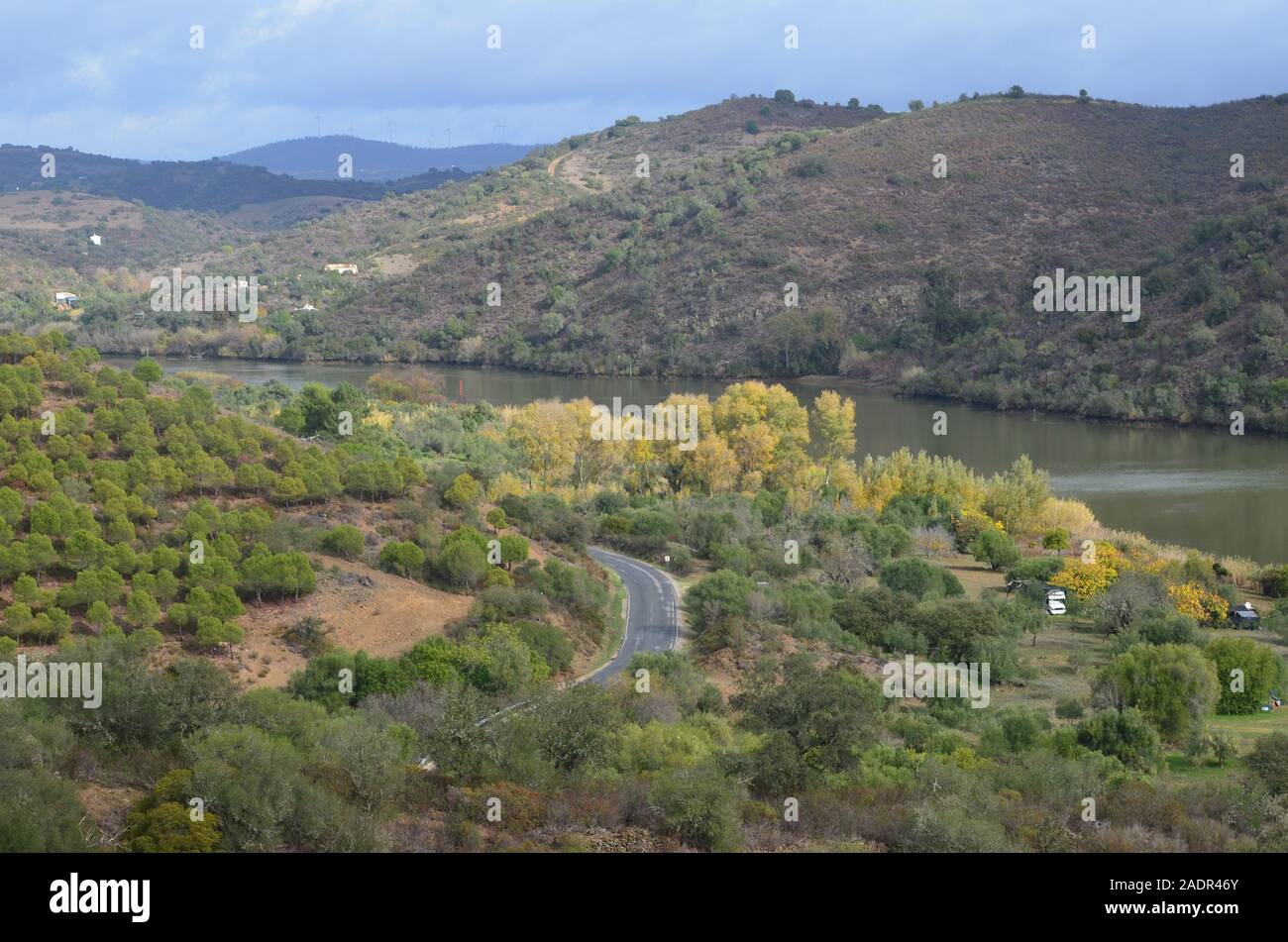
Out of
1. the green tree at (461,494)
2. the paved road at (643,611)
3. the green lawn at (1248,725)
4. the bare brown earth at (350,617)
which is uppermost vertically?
the green tree at (461,494)

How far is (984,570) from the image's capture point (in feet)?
121

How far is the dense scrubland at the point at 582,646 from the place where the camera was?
13.1m

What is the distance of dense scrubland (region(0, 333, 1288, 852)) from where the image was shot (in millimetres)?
13078

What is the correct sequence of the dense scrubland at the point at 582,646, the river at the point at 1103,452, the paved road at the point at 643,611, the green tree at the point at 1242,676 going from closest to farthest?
the dense scrubland at the point at 582,646
the green tree at the point at 1242,676
the paved road at the point at 643,611
the river at the point at 1103,452

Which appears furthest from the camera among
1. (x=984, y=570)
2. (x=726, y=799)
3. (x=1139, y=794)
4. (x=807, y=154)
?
(x=807, y=154)

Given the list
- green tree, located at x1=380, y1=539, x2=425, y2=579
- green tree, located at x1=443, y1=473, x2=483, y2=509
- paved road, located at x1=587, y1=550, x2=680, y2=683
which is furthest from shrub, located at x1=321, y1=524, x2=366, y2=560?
paved road, located at x1=587, y1=550, x2=680, y2=683

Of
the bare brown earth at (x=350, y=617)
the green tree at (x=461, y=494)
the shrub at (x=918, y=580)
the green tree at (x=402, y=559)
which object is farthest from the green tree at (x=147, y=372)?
the shrub at (x=918, y=580)

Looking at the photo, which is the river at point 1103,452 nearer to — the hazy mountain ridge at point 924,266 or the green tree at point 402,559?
the hazy mountain ridge at point 924,266

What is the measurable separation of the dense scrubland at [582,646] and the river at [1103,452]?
451 centimetres

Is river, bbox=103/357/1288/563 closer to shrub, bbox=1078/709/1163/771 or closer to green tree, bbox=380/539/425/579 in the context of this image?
shrub, bbox=1078/709/1163/771
